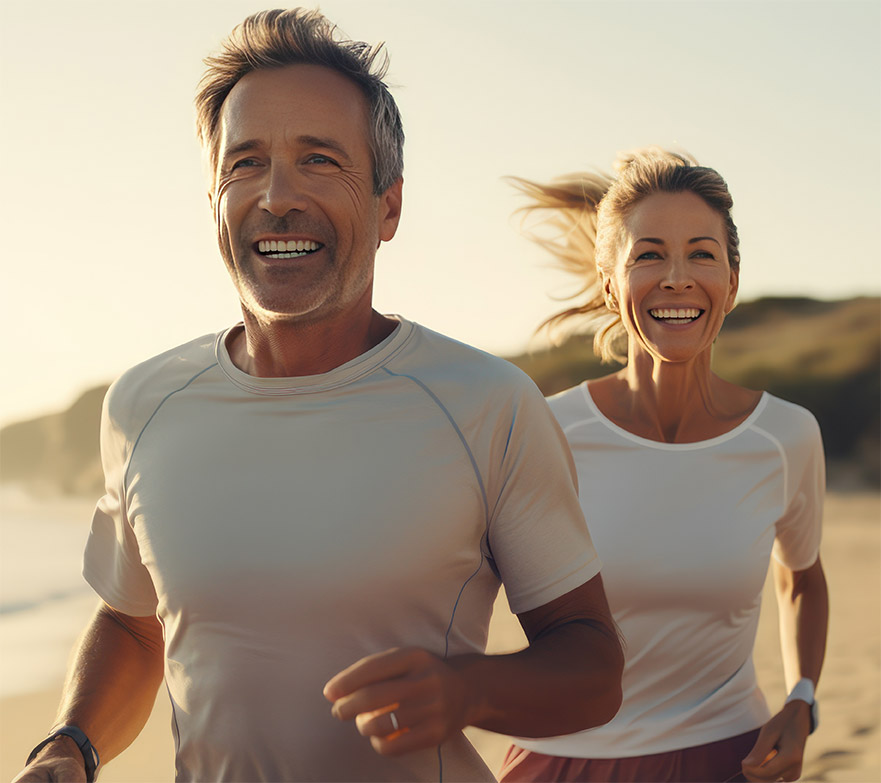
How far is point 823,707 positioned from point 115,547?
7140 millimetres

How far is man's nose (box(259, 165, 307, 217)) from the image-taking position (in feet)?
5.35

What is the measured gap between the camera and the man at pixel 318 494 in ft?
5.01

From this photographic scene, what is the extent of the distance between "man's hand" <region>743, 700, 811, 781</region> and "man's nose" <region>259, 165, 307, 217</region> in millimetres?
1792

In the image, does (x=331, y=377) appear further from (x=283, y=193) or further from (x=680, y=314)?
(x=680, y=314)

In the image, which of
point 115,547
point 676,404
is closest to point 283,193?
point 115,547

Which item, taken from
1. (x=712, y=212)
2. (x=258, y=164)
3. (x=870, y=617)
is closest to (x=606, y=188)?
(x=712, y=212)

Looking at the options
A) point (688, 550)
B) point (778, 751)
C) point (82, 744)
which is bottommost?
point (778, 751)

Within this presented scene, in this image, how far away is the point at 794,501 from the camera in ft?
9.25

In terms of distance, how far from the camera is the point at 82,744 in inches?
67.2

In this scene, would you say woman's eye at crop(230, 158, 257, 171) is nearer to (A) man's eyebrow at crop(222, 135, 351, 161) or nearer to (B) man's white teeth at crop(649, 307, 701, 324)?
(A) man's eyebrow at crop(222, 135, 351, 161)

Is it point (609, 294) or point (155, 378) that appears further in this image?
point (609, 294)

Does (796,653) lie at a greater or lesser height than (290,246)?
lesser

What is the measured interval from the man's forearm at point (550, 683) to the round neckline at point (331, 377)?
520 millimetres

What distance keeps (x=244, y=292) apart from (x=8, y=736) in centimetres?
719
